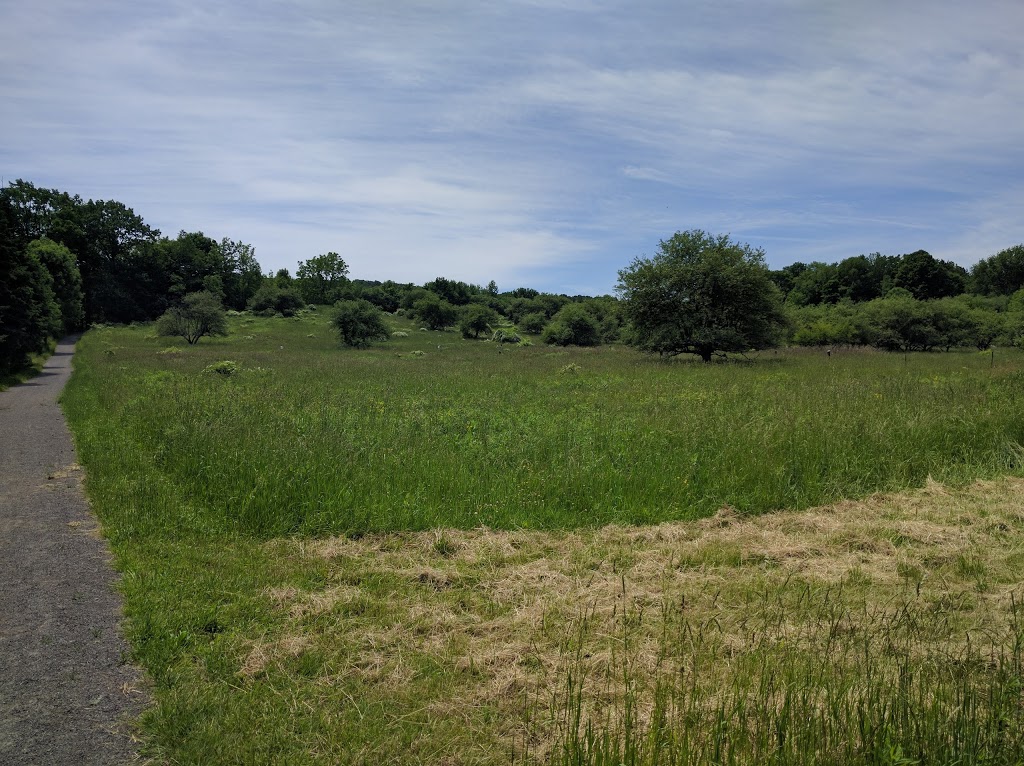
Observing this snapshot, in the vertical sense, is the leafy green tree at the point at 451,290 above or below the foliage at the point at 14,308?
above

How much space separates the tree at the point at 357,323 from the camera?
48.1 m

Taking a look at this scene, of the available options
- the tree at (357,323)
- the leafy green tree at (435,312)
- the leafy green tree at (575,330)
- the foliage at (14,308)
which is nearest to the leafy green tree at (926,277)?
the leafy green tree at (575,330)

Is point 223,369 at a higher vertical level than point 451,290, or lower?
lower

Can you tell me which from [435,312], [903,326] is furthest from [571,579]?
[435,312]

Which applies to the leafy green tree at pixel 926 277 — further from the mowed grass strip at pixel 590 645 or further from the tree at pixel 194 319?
the mowed grass strip at pixel 590 645

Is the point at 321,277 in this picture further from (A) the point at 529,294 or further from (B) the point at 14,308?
(B) the point at 14,308

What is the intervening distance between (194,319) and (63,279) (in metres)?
18.6

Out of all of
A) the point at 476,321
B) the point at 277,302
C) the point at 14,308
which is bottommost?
the point at 14,308

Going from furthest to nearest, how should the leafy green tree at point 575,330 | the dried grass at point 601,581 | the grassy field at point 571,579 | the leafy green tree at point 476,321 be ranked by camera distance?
the leafy green tree at point 476,321 < the leafy green tree at point 575,330 < the dried grass at point 601,581 < the grassy field at point 571,579

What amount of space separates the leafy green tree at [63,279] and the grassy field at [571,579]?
175 ft

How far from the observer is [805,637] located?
491 centimetres

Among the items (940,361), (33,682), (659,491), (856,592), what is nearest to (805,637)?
(856,592)

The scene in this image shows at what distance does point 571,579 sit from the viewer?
609 centimetres

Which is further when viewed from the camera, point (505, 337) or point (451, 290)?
point (451, 290)
